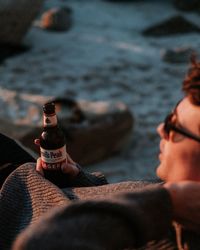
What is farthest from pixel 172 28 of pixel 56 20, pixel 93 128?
pixel 93 128

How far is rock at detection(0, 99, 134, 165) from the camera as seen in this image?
4.83 meters

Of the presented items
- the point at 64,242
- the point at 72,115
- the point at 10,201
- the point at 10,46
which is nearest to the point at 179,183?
the point at 64,242

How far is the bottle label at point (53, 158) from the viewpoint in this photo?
2072 mm

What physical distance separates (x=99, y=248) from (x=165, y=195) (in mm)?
235

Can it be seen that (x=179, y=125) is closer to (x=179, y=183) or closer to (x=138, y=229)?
(x=179, y=183)

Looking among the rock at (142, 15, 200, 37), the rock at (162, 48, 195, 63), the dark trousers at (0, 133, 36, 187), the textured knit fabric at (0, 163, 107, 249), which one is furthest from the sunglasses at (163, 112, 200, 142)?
the rock at (142, 15, 200, 37)

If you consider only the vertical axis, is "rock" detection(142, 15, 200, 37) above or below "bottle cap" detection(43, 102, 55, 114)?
below

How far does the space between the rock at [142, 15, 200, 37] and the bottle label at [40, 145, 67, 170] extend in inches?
271

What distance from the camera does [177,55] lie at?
7.70 meters

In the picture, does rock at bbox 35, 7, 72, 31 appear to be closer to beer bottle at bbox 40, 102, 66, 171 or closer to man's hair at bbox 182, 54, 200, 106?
beer bottle at bbox 40, 102, 66, 171

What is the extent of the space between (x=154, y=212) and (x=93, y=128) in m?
3.46

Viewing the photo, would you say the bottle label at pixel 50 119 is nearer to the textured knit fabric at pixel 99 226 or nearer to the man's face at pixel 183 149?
the man's face at pixel 183 149

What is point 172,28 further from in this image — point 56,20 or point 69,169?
point 69,169

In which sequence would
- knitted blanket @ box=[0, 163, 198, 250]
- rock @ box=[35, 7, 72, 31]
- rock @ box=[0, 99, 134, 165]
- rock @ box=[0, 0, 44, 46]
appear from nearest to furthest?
knitted blanket @ box=[0, 163, 198, 250]
rock @ box=[0, 99, 134, 165]
rock @ box=[0, 0, 44, 46]
rock @ box=[35, 7, 72, 31]
